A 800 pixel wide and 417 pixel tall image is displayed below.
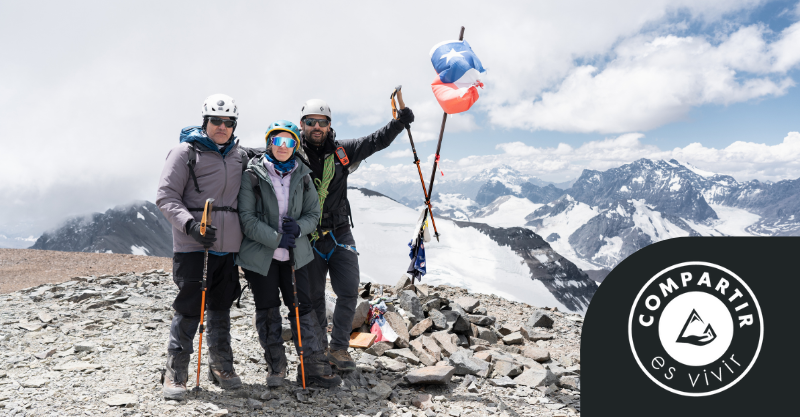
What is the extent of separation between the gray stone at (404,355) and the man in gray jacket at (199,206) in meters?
3.17

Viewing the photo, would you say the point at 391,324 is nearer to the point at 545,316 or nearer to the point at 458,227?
the point at 545,316

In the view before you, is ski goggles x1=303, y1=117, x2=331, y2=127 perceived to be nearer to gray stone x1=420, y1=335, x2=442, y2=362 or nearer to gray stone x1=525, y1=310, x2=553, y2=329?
gray stone x1=420, y1=335, x2=442, y2=362

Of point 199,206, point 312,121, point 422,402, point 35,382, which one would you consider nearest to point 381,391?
point 422,402

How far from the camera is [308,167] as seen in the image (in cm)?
562

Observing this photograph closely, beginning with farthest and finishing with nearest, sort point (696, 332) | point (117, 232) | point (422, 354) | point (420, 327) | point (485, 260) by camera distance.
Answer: point (117, 232) < point (485, 260) < point (420, 327) < point (422, 354) < point (696, 332)

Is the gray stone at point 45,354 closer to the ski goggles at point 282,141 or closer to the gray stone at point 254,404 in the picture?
the gray stone at point 254,404

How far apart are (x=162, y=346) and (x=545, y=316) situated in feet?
30.3

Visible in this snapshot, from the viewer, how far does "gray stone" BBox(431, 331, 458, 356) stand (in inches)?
314

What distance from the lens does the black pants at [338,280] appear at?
19.4ft

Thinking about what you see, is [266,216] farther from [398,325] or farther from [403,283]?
[403,283]

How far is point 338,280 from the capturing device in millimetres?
6008

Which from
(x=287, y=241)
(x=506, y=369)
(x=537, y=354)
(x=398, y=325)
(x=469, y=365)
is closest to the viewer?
(x=287, y=241)

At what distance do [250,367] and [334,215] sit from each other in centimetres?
253

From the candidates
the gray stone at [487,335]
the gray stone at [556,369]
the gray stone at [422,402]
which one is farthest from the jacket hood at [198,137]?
the gray stone at [487,335]
